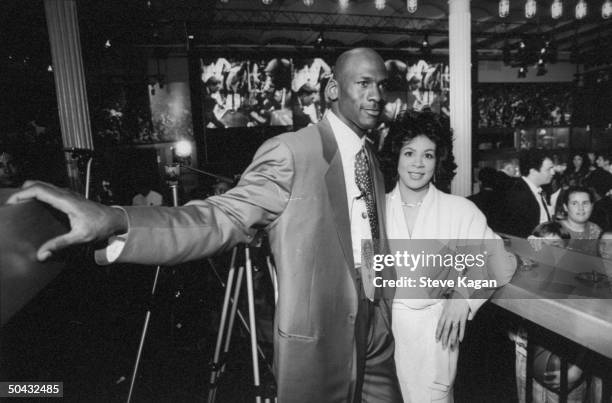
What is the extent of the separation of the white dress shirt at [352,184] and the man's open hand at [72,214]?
835mm

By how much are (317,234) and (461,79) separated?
424 centimetres

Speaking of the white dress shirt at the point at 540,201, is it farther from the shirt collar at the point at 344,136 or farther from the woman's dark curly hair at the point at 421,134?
the shirt collar at the point at 344,136

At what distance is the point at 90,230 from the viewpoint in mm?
694

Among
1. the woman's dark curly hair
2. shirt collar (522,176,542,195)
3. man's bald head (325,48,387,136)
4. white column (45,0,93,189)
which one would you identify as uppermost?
white column (45,0,93,189)

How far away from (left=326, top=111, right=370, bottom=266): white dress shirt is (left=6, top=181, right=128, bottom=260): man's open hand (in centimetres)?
83

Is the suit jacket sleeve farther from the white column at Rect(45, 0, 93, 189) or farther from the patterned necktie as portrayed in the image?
the white column at Rect(45, 0, 93, 189)

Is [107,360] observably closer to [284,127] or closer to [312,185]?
[312,185]

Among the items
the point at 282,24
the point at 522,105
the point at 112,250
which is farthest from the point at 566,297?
the point at 522,105

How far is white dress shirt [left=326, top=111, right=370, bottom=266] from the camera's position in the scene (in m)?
1.35

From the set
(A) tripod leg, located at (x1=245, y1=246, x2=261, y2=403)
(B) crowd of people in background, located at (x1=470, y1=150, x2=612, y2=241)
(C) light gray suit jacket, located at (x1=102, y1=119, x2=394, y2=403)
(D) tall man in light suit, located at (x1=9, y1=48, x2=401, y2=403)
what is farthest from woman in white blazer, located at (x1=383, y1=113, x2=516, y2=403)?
(B) crowd of people in background, located at (x1=470, y1=150, x2=612, y2=241)

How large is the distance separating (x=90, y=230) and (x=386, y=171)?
1.53 meters

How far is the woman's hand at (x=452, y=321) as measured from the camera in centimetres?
150

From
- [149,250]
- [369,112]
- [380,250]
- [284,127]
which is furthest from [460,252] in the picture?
[284,127]

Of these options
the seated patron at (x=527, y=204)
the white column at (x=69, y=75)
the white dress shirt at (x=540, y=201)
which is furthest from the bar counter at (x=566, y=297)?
the white column at (x=69, y=75)
